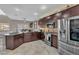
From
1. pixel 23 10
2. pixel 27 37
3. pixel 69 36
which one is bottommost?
pixel 27 37

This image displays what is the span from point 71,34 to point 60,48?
641 millimetres

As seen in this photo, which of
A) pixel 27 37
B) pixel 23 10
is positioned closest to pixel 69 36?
pixel 23 10

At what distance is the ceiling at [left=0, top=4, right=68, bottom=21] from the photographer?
114 inches

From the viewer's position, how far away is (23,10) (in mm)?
3115

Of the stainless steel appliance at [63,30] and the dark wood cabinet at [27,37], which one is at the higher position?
the stainless steel appliance at [63,30]

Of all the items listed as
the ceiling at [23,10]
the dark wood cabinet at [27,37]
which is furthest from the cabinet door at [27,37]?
the ceiling at [23,10]

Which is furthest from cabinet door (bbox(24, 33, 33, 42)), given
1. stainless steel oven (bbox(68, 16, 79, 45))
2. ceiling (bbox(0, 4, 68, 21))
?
stainless steel oven (bbox(68, 16, 79, 45))

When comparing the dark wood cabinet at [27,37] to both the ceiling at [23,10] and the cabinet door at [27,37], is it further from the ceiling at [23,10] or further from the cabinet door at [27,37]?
the ceiling at [23,10]

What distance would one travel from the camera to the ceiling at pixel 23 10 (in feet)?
9.49

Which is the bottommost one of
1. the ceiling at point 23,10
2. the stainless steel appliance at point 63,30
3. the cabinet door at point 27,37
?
the cabinet door at point 27,37

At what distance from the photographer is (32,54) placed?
118 inches

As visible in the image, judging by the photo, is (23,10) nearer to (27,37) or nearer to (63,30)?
(63,30)

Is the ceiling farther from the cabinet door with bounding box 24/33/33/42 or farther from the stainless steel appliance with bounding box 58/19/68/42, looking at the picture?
the cabinet door with bounding box 24/33/33/42
